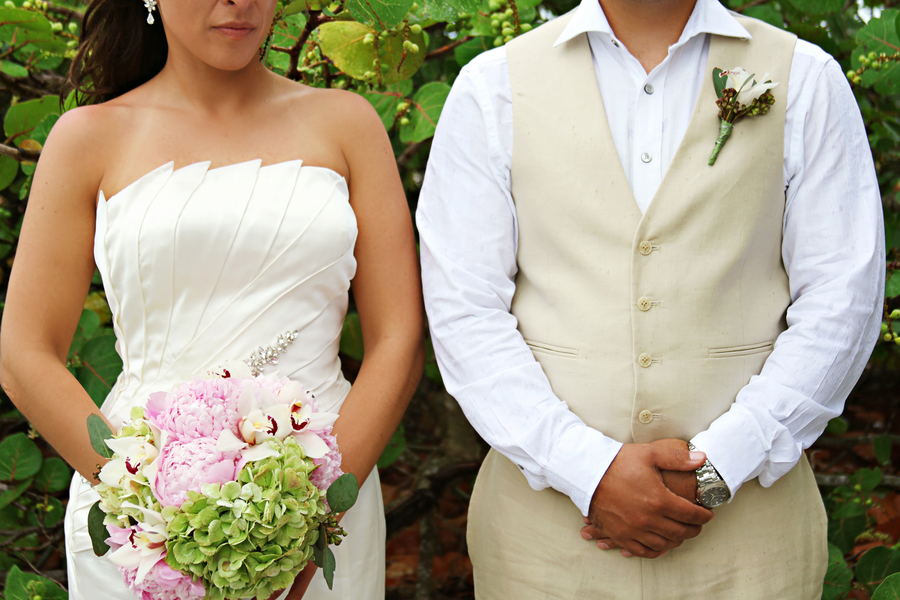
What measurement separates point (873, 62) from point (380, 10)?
1339mm

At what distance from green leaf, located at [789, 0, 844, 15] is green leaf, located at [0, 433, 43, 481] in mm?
2623

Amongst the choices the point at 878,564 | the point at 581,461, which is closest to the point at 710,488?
the point at 581,461

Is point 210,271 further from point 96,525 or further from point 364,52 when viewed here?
point 364,52

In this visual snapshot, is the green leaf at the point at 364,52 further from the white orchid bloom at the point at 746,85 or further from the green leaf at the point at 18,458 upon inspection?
the green leaf at the point at 18,458

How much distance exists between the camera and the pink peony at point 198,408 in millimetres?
1311

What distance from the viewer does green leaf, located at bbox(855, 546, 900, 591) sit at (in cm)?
238

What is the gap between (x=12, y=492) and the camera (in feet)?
7.86

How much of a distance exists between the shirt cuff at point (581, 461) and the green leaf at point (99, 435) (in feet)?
2.70

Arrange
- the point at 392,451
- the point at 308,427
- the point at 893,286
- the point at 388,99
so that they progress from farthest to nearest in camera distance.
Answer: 1. the point at 392,451
2. the point at 388,99
3. the point at 893,286
4. the point at 308,427

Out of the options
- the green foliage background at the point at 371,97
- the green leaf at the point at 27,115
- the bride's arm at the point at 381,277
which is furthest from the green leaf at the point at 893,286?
the green leaf at the point at 27,115

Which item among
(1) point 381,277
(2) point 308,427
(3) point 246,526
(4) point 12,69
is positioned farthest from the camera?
(4) point 12,69

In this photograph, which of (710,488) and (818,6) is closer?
(710,488)

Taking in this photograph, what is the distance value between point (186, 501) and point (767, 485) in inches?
44.2

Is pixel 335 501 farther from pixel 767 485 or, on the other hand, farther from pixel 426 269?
pixel 767 485
